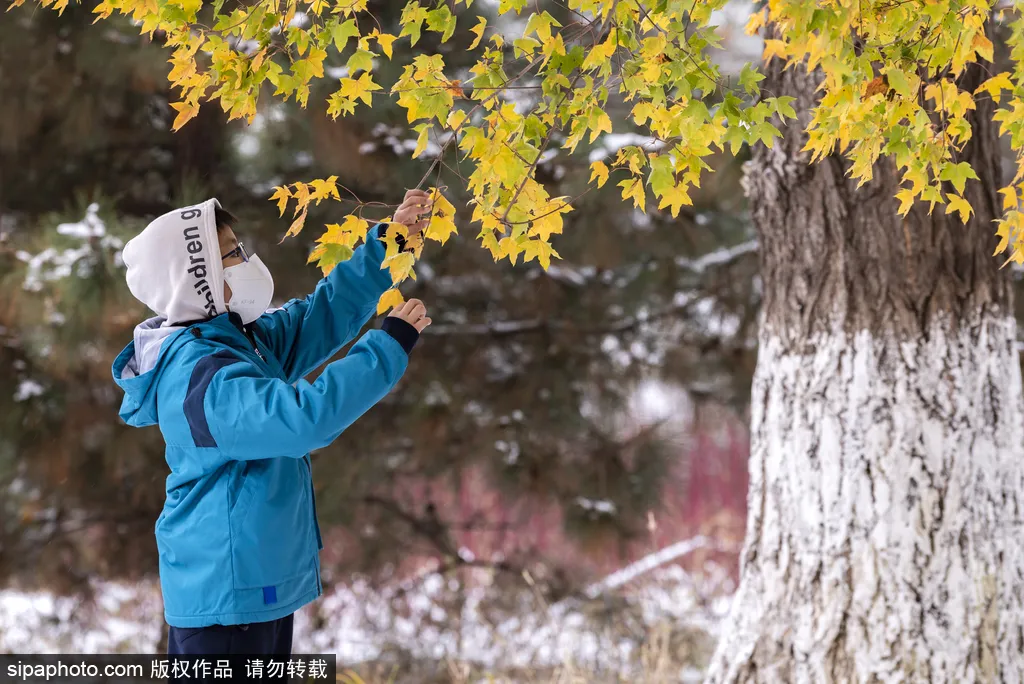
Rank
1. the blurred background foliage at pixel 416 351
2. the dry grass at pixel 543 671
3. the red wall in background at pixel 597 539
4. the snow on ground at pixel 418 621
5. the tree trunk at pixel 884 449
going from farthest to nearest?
1. the red wall in background at pixel 597 539
2. the snow on ground at pixel 418 621
3. the blurred background foliage at pixel 416 351
4. the dry grass at pixel 543 671
5. the tree trunk at pixel 884 449

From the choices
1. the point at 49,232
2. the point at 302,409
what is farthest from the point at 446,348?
the point at 302,409

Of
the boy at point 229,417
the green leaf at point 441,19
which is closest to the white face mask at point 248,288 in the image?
the boy at point 229,417

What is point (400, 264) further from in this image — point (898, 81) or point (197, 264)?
point (898, 81)

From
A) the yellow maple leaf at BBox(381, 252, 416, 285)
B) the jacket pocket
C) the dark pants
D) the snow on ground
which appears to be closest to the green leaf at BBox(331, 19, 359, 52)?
the yellow maple leaf at BBox(381, 252, 416, 285)

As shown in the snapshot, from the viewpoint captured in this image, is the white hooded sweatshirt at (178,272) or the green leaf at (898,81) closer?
the green leaf at (898,81)

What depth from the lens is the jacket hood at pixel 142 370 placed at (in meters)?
1.87

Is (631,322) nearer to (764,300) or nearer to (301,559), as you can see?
(764,300)

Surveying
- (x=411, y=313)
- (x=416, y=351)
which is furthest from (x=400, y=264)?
(x=416, y=351)

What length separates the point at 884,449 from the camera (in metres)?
2.53

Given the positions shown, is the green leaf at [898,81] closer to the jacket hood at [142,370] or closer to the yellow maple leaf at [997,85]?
the yellow maple leaf at [997,85]

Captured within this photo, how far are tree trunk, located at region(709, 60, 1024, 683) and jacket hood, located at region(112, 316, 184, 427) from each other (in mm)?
1821

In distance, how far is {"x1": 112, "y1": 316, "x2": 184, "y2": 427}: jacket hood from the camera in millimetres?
1871

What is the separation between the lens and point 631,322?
5.07 meters

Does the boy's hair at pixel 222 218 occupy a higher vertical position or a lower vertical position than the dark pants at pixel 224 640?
higher
